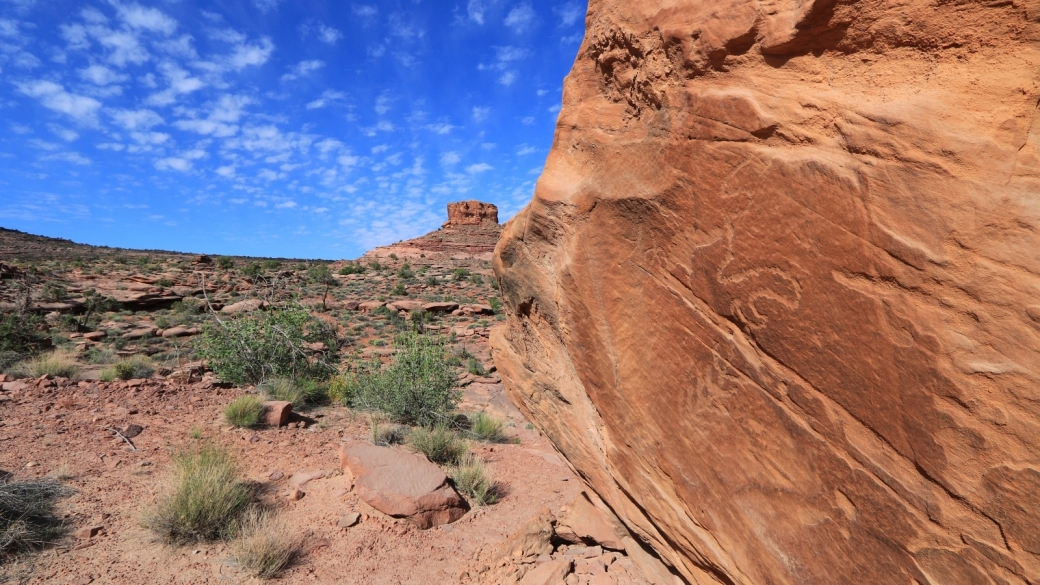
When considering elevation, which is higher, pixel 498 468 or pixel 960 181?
pixel 960 181

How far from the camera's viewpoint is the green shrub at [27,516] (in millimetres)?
4734

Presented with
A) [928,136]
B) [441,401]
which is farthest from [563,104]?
[441,401]

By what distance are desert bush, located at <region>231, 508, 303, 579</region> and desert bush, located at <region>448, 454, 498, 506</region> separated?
2183mm

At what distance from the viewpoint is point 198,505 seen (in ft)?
17.7

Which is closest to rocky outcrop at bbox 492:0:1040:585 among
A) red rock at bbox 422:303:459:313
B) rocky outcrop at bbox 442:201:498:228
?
red rock at bbox 422:303:459:313

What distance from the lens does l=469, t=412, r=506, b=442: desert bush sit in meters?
9.96

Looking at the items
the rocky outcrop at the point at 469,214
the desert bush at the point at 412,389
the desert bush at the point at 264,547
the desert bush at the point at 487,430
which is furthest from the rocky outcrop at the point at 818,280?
the rocky outcrop at the point at 469,214

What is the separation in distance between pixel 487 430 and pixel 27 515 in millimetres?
6386

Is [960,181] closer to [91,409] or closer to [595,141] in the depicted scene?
[595,141]

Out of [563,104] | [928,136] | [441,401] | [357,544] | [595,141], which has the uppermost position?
[563,104]

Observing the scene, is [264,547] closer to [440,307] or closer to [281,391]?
[281,391]

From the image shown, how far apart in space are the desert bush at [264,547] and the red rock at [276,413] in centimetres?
369

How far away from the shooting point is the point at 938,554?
64.7 inches

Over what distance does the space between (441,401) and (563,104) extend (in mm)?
8438
